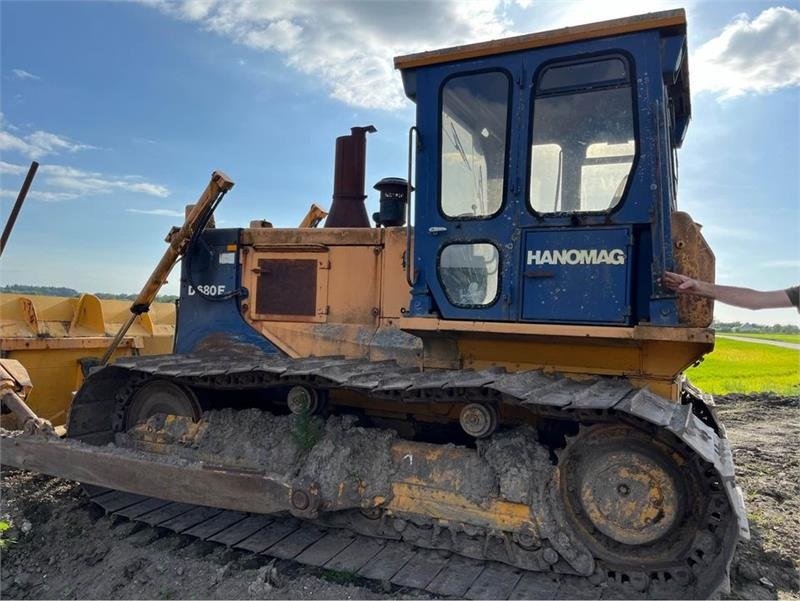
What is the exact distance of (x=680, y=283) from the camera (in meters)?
3.23

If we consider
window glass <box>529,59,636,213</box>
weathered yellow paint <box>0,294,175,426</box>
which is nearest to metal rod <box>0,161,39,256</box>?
weathered yellow paint <box>0,294,175,426</box>

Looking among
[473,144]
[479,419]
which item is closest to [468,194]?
[473,144]

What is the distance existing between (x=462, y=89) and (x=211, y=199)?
2.32m

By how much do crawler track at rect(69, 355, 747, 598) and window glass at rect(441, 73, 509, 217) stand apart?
3.61 feet

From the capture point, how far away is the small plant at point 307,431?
409cm

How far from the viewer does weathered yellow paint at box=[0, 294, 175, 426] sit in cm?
593

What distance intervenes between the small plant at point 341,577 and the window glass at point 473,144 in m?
2.34

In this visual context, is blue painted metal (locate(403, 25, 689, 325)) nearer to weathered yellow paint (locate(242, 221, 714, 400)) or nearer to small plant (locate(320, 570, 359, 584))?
weathered yellow paint (locate(242, 221, 714, 400))

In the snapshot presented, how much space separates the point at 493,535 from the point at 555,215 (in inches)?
77.5

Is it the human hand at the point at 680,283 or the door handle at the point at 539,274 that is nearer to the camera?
the human hand at the point at 680,283

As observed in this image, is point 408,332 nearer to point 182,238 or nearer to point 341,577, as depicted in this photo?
point 341,577

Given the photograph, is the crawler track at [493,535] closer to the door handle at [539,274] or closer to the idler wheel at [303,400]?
the idler wheel at [303,400]

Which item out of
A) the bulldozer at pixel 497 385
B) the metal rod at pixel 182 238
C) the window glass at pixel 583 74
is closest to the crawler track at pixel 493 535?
the bulldozer at pixel 497 385

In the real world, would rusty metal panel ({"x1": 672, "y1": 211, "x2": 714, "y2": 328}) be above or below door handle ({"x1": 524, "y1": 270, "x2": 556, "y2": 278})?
above
